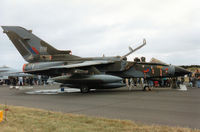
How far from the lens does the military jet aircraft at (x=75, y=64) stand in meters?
13.5

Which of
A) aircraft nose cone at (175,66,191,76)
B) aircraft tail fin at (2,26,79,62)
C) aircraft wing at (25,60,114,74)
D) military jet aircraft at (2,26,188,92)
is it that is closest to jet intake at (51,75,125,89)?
military jet aircraft at (2,26,188,92)

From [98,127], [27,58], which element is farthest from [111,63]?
[98,127]

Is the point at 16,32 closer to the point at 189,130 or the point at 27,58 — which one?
the point at 27,58

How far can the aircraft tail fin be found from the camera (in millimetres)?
14867

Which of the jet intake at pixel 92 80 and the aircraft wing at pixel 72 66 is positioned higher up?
the aircraft wing at pixel 72 66

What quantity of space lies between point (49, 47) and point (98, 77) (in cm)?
514

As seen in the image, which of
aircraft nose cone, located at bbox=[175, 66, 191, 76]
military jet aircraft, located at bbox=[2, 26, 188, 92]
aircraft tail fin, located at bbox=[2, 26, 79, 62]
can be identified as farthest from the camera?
aircraft tail fin, located at bbox=[2, 26, 79, 62]

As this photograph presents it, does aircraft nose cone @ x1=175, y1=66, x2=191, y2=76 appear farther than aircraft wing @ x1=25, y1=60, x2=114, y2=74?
Yes

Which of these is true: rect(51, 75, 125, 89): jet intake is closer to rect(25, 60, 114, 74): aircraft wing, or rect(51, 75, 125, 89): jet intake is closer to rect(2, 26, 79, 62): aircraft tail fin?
rect(25, 60, 114, 74): aircraft wing

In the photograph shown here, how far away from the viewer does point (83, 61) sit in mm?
14781

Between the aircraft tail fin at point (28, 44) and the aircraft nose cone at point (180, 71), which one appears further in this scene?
the aircraft tail fin at point (28, 44)

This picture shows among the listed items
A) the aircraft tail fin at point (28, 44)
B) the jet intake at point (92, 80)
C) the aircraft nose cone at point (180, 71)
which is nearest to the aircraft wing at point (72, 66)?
the jet intake at point (92, 80)

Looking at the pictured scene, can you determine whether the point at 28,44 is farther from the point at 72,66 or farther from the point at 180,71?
the point at 180,71

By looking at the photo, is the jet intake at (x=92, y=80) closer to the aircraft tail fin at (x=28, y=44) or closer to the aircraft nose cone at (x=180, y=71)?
the aircraft tail fin at (x=28, y=44)
